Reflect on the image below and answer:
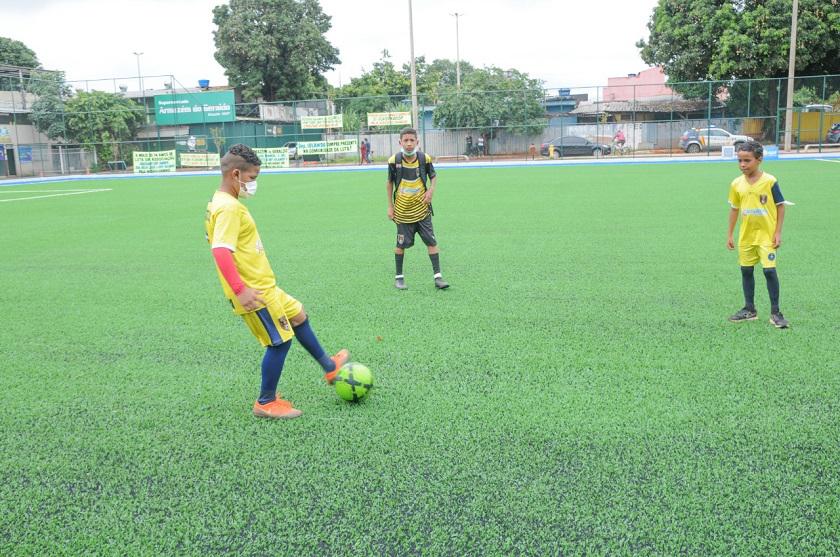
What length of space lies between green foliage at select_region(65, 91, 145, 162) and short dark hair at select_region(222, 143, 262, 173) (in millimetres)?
41229

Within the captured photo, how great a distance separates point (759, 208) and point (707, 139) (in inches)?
1225

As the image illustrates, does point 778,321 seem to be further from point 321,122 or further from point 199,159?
point 199,159

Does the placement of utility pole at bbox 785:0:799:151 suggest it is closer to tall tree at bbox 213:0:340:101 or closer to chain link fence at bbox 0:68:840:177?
chain link fence at bbox 0:68:840:177

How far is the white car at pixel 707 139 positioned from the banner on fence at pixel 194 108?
2531cm

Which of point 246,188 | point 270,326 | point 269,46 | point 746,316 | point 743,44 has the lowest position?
point 746,316

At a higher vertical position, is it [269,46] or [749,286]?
[269,46]

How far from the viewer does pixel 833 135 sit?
33281mm

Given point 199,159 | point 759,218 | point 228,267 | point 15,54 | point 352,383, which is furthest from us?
point 15,54

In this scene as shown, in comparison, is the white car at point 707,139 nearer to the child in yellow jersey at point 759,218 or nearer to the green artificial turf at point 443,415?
the green artificial turf at point 443,415

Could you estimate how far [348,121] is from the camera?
127 ft

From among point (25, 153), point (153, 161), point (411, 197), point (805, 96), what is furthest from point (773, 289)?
point (25, 153)

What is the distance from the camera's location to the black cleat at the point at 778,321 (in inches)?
223

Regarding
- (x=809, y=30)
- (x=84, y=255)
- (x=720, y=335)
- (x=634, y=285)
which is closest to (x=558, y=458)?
(x=720, y=335)

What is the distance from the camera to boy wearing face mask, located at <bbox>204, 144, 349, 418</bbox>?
363cm
